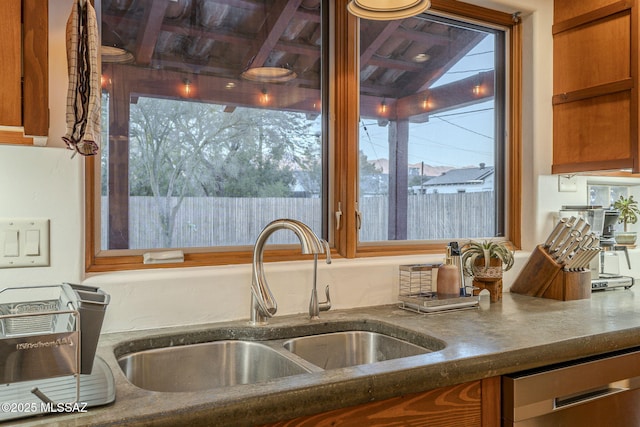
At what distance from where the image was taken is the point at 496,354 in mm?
1178

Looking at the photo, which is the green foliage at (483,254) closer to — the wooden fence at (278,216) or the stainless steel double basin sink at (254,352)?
the wooden fence at (278,216)

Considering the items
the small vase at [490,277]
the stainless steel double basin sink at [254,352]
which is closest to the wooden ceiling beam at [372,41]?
the small vase at [490,277]

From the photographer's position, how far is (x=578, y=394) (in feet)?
4.31

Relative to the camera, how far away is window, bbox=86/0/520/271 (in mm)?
1518

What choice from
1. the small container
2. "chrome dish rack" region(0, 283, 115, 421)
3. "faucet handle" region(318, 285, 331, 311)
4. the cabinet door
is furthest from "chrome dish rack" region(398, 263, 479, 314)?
the cabinet door

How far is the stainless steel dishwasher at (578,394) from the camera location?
1.20m

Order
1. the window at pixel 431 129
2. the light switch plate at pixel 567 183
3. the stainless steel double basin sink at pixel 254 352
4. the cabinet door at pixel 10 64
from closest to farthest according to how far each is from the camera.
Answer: the cabinet door at pixel 10 64, the stainless steel double basin sink at pixel 254 352, the window at pixel 431 129, the light switch plate at pixel 567 183

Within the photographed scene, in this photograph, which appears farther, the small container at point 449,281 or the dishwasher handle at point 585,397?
the small container at point 449,281

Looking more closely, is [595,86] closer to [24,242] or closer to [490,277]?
[490,277]

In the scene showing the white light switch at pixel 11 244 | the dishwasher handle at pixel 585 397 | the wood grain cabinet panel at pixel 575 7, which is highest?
the wood grain cabinet panel at pixel 575 7

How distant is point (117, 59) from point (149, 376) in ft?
3.03

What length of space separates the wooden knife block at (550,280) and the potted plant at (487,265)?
0.16 metres

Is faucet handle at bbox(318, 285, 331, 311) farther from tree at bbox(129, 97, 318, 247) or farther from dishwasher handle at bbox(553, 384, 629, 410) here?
dishwasher handle at bbox(553, 384, 629, 410)

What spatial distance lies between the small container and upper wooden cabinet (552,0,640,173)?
810 millimetres
